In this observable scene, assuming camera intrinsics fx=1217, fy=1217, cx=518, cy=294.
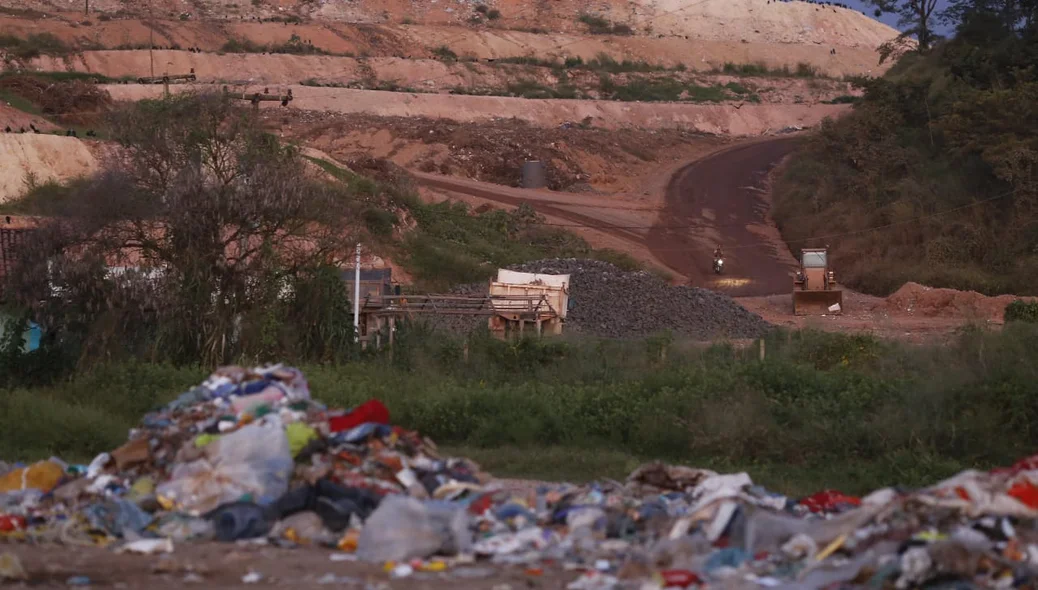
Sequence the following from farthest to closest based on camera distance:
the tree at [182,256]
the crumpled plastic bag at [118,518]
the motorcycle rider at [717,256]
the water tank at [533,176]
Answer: the water tank at [533,176] < the motorcycle rider at [717,256] < the tree at [182,256] < the crumpled plastic bag at [118,518]

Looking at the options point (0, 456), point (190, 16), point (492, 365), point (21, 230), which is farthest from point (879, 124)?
point (190, 16)

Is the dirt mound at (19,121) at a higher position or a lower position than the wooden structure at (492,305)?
higher

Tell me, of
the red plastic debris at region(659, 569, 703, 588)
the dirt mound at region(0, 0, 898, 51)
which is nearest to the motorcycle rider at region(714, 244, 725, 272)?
the red plastic debris at region(659, 569, 703, 588)

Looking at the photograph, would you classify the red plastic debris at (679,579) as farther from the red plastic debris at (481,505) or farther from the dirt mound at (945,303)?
the dirt mound at (945,303)

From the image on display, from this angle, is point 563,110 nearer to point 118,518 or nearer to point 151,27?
point 151,27

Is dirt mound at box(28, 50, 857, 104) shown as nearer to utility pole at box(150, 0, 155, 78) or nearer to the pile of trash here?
utility pole at box(150, 0, 155, 78)

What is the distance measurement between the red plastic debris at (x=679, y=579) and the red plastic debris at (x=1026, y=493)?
94.5 inches

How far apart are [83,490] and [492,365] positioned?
32.0 ft

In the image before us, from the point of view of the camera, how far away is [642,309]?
3064cm

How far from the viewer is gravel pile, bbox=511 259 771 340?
29016 mm

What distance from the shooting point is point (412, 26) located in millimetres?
97438

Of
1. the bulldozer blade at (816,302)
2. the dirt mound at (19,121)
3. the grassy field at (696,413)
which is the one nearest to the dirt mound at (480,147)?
the dirt mound at (19,121)

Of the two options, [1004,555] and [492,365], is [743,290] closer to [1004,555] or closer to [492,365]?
[492,365]

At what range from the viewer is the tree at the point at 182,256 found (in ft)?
64.3
